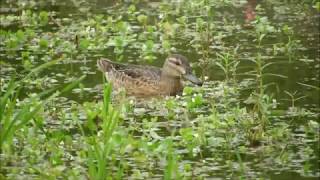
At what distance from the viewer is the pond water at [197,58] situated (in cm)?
891

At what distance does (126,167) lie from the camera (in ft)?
28.0

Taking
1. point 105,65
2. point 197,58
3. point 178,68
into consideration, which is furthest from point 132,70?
point 197,58

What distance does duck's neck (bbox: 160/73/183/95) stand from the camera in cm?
1207

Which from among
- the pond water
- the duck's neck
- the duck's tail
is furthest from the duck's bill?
the duck's tail

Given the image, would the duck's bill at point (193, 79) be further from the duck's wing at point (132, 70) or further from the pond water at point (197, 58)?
the duck's wing at point (132, 70)

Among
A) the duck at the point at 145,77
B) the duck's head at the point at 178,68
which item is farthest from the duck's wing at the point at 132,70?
the duck's head at the point at 178,68

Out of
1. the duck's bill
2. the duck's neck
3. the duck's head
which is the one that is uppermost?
the duck's head

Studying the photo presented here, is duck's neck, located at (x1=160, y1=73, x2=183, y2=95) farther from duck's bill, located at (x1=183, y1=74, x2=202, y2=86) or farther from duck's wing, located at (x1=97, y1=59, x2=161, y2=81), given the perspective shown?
duck's bill, located at (x1=183, y1=74, x2=202, y2=86)

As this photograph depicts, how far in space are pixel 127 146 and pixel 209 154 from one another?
2.52ft

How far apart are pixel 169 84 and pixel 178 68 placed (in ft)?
0.95

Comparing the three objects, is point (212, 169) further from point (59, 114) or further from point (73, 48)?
point (73, 48)

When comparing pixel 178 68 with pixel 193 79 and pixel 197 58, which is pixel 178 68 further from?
pixel 197 58

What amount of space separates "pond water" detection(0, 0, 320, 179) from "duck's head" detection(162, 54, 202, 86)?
0.22 meters

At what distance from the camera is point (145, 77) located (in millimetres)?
12125
